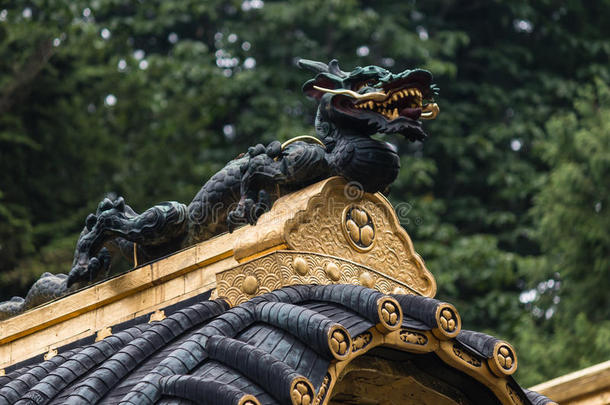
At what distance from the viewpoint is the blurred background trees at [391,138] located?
1631 cm

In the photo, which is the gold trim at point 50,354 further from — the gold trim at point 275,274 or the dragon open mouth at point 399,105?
the dragon open mouth at point 399,105

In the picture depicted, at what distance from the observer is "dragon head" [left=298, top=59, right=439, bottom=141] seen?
5.67 meters

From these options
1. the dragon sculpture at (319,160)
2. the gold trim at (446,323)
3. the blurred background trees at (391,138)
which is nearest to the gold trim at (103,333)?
the dragon sculpture at (319,160)

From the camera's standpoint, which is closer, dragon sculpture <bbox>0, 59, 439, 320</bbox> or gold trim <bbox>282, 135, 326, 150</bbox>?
dragon sculpture <bbox>0, 59, 439, 320</bbox>

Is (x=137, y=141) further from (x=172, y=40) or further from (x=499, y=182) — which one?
(x=499, y=182)

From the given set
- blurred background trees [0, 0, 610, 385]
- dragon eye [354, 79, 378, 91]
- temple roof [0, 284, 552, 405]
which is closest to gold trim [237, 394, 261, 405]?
temple roof [0, 284, 552, 405]

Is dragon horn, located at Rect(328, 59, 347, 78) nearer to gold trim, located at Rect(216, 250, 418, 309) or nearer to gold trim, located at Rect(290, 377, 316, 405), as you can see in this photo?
gold trim, located at Rect(216, 250, 418, 309)

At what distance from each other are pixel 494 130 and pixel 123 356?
53.6ft

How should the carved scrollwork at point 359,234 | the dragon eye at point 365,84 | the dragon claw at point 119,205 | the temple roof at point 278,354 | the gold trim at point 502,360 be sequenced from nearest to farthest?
the temple roof at point 278,354, the gold trim at point 502,360, the carved scrollwork at point 359,234, the dragon eye at point 365,84, the dragon claw at point 119,205

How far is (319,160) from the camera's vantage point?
5789mm

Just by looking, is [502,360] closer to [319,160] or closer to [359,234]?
[359,234]

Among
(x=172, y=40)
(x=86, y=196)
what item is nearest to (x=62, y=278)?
(x=86, y=196)

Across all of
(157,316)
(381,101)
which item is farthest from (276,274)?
(381,101)

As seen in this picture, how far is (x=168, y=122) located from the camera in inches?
760
